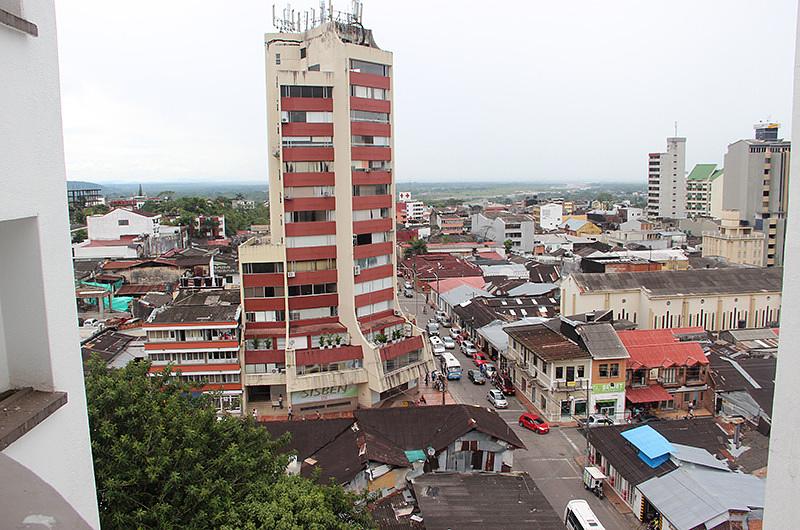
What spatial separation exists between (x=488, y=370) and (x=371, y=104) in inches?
465

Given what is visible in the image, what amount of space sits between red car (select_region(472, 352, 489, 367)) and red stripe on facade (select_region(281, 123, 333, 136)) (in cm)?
1210

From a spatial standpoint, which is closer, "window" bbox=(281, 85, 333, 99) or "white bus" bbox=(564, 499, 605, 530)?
"white bus" bbox=(564, 499, 605, 530)

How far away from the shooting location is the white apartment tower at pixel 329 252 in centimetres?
2147

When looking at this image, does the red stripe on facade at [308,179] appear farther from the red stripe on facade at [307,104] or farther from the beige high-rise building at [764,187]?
the beige high-rise building at [764,187]

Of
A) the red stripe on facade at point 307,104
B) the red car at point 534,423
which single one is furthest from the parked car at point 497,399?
the red stripe on facade at point 307,104

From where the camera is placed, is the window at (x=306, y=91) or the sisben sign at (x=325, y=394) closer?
the sisben sign at (x=325, y=394)

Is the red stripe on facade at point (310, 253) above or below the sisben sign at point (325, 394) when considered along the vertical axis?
above

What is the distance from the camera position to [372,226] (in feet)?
74.1

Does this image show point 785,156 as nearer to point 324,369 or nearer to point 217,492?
point 324,369

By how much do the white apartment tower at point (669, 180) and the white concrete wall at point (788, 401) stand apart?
81.1m

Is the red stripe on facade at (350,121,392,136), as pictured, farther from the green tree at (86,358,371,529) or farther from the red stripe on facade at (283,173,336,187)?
the green tree at (86,358,371,529)

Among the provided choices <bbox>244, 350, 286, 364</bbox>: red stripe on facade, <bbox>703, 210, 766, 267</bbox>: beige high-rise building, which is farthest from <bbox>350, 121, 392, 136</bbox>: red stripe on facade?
<bbox>703, 210, 766, 267</bbox>: beige high-rise building

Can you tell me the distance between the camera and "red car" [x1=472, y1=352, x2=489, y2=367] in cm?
2741

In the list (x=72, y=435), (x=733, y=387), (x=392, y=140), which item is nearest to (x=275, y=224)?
(x=392, y=140)
